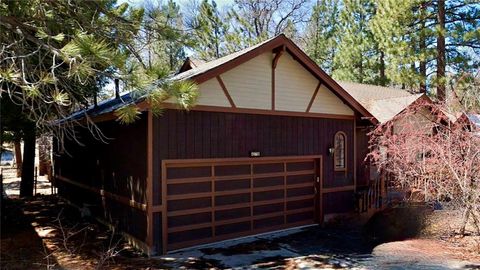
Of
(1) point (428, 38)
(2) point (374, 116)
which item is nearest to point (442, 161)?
(2) point (374, 116)

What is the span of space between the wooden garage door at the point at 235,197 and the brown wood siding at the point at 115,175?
2.03 ft

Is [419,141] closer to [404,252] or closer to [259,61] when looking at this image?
[404,252]

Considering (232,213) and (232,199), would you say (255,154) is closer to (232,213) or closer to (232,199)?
(232,199)

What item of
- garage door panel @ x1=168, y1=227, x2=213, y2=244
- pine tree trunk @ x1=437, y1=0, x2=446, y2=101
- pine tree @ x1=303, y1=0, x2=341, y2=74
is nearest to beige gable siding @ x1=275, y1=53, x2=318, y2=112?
garage door panel @ x1=168, y1=227, x2=213, y2=244

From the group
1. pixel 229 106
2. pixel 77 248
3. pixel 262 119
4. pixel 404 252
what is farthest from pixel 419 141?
pixel 77 248

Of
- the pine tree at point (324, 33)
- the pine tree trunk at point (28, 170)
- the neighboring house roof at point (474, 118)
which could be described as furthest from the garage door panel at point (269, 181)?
the pine tree at point (324, 33)

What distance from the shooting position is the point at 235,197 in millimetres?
9266

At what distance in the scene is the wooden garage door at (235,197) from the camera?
27.2ft

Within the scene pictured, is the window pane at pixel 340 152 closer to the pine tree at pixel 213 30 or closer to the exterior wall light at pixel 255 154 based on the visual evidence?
the exterior wall light at pixel 255 154

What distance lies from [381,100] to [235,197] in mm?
9580

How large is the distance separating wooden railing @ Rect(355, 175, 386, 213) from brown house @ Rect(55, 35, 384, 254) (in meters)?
0.25

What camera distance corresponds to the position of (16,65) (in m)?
5.20

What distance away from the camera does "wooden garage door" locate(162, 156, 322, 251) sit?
27.2 feet

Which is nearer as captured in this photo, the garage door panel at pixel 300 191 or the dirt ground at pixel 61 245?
the dirt ground at pixel 61 245
